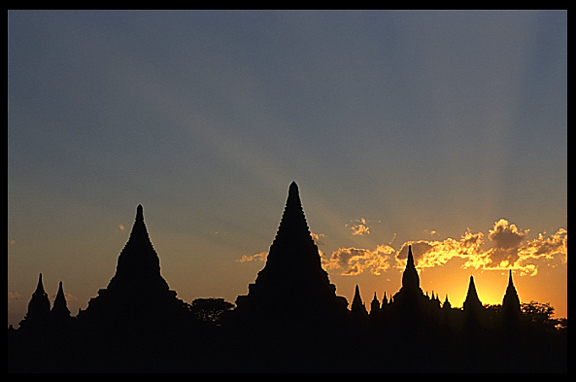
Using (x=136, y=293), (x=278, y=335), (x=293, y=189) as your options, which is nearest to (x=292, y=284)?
(x=278, y=335)

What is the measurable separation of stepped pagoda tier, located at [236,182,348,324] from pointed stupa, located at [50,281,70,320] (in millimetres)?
15643

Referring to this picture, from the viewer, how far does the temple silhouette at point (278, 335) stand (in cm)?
3559

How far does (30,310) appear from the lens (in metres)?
48.8

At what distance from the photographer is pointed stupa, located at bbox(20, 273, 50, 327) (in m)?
47.4

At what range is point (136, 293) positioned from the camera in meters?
39.2

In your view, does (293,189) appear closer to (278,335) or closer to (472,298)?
(278,335)

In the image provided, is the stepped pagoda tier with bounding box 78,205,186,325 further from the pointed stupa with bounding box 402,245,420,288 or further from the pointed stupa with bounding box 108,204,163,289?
the pointed stupa with bounding box 402,245,420,288

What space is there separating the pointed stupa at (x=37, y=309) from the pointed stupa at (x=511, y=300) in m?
33.0

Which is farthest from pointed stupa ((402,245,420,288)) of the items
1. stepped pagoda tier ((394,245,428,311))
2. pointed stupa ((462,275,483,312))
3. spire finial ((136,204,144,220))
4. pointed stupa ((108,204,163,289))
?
spire finial ((136,204,144,220))

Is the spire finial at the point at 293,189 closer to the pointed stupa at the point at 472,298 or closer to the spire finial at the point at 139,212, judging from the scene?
the spire finial at the point at 139,212
